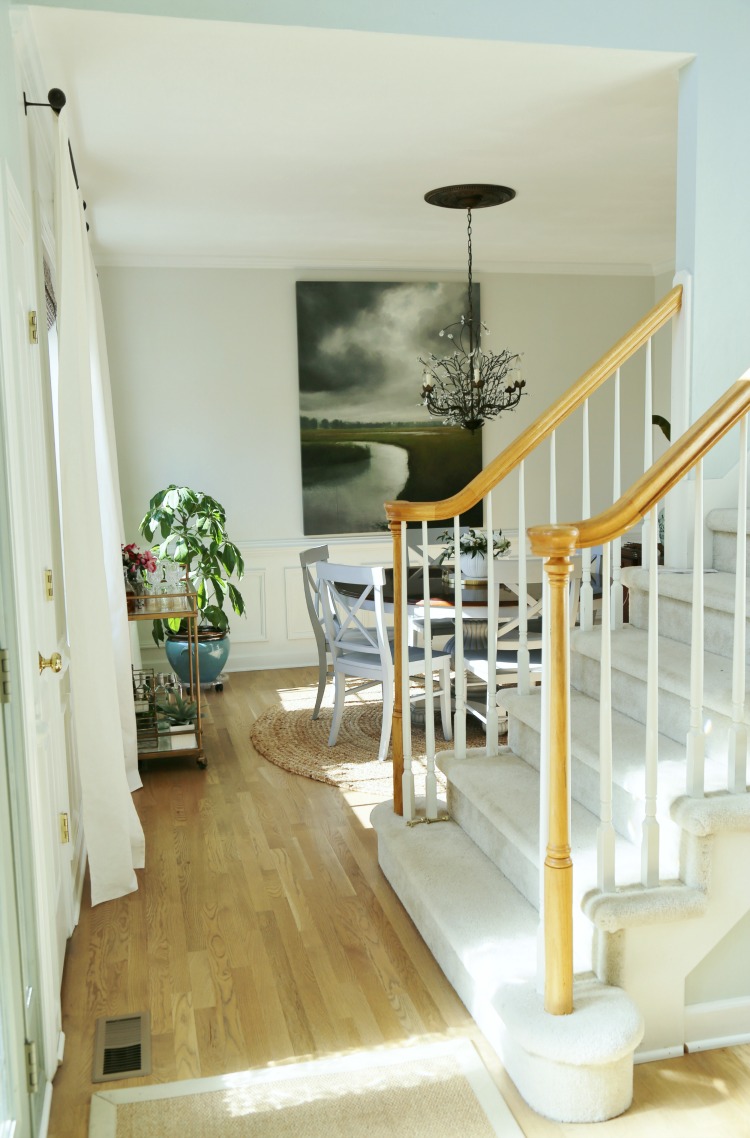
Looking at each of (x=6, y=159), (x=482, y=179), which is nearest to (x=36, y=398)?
(x=6, y=159)

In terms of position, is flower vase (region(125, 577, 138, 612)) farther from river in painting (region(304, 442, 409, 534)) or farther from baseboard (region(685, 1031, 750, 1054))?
baseboard (region(685, 1031, 750, 1054))

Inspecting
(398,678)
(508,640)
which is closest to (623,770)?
(398,678)

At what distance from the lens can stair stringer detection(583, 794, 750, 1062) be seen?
226 cm

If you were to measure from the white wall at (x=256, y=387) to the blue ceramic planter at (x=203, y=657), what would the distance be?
68cm

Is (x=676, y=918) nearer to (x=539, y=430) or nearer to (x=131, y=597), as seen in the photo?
(x=539, y=430)

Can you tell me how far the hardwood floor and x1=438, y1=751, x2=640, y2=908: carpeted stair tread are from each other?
362 millimetres

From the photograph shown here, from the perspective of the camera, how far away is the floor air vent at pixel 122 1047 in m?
2.40

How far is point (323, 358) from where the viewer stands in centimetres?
682

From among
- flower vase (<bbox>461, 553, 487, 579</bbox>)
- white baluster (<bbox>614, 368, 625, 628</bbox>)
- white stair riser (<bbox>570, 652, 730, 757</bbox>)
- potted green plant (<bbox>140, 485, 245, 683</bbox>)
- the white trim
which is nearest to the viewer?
white stair riser (<bbox>570, 652, 730, 757</bbox>)

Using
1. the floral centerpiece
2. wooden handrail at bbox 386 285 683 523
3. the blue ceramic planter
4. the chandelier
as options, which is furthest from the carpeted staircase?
the blue ceramic planter

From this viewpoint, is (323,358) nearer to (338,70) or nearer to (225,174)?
(225,174)

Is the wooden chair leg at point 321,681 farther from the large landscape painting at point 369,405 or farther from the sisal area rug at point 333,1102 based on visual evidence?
the sisal area rug at point 333,1102

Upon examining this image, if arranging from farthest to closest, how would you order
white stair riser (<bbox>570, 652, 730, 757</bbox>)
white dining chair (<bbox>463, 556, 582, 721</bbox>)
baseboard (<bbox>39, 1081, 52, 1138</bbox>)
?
white dining chair (<bbox>463, 556, 582, 721</bbox>) < white stair riser (<bbox>570, 652, 730, 757</bbox>) < baseboard (<bbox>39, 1081, 52, 1138</bbox>)

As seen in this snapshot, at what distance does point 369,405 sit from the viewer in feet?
22.8
